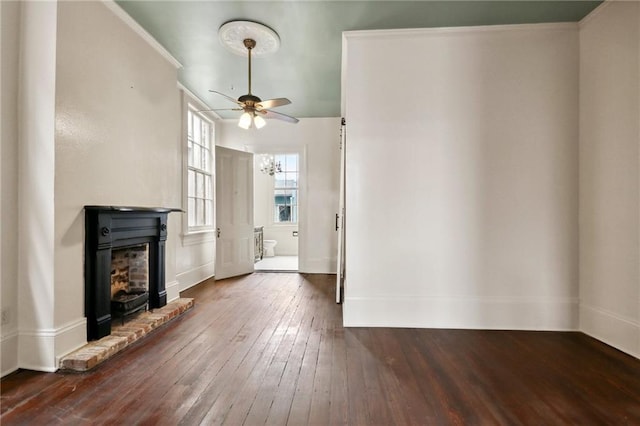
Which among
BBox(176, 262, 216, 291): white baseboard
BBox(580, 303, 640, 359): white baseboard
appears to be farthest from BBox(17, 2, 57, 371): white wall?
BBox(580, 303, 640, 359): white baseboard

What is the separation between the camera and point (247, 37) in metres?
3.07

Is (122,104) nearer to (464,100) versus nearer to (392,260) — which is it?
(392,260)

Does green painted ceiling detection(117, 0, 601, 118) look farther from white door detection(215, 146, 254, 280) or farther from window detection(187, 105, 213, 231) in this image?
white door detection(215, 146, 254, 280)

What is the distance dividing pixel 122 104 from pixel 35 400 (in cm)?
239

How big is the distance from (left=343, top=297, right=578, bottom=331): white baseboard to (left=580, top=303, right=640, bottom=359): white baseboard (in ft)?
0.31

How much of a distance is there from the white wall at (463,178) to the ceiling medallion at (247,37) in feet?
2.59

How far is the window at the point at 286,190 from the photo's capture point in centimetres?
848

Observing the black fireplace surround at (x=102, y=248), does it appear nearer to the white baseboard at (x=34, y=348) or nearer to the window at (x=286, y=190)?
the white baseboard at (x=34, y=348)

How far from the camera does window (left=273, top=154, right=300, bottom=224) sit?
334 inches

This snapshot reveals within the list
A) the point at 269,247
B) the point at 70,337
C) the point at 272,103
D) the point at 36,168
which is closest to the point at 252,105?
the point at 272,103

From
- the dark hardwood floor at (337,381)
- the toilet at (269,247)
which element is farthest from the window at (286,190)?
the dark hardwood floor at (337,381)

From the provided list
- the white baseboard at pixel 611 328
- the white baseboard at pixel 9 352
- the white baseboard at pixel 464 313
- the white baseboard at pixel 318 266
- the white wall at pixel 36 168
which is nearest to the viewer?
the white baseboard at pixel 9 352

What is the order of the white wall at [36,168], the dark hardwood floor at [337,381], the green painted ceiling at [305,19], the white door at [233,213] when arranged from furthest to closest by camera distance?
the white door at [233,213] → the green painted ceiling at [305,19] → the white wall at [36,168] → the dark hardwood floor at [337,381]

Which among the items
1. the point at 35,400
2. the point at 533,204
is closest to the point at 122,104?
the point at 35,400
